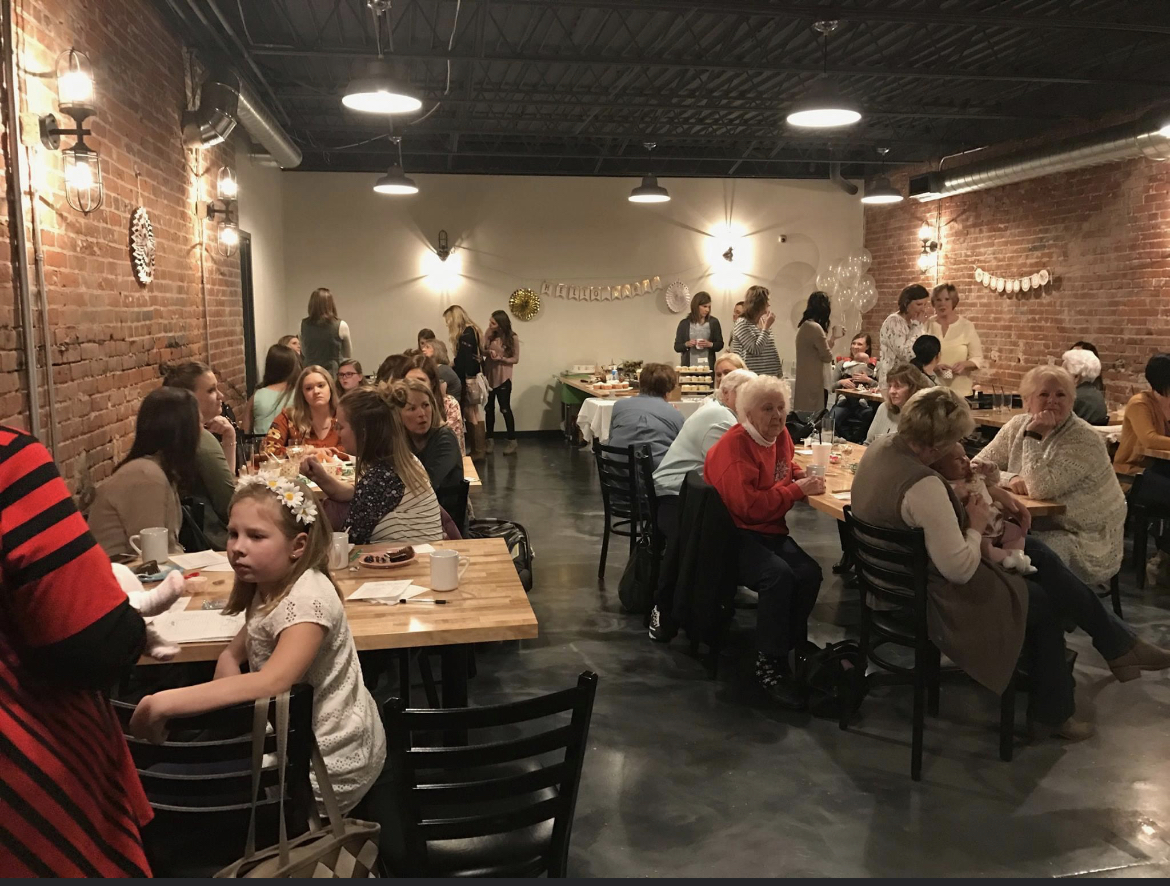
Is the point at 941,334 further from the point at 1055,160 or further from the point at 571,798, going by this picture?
the point at 571,798

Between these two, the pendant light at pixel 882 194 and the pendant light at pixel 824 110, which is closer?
the pendant light at pixel 824 110

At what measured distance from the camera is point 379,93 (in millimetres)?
4855

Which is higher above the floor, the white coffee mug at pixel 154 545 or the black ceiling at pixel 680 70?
the black ceiling at pixel 680 70

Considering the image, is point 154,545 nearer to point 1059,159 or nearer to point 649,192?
point 649,192

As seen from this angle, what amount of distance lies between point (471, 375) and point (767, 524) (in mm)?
6329

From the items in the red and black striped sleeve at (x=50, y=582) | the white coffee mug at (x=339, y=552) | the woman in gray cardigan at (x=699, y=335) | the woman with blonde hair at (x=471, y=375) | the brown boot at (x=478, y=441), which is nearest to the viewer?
the red and black striped sleeve at (x=50, y=582)

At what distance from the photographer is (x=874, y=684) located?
363 centimetres

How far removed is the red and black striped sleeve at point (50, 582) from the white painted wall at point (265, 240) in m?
8.45

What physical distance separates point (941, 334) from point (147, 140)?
6316 mm

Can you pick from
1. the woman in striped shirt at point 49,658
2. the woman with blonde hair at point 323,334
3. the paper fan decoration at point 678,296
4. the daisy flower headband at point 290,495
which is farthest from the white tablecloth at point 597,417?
the woman in striped shirt at point 49,658

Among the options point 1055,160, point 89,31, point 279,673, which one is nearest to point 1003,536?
point 279,673

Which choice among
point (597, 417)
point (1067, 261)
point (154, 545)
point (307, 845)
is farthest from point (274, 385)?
point (1067, 261)

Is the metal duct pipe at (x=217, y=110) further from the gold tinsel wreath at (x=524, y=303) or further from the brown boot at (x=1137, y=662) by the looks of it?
the brown boot at (x=1137, y=662)

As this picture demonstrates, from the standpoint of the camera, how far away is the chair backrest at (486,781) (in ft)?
5.93
